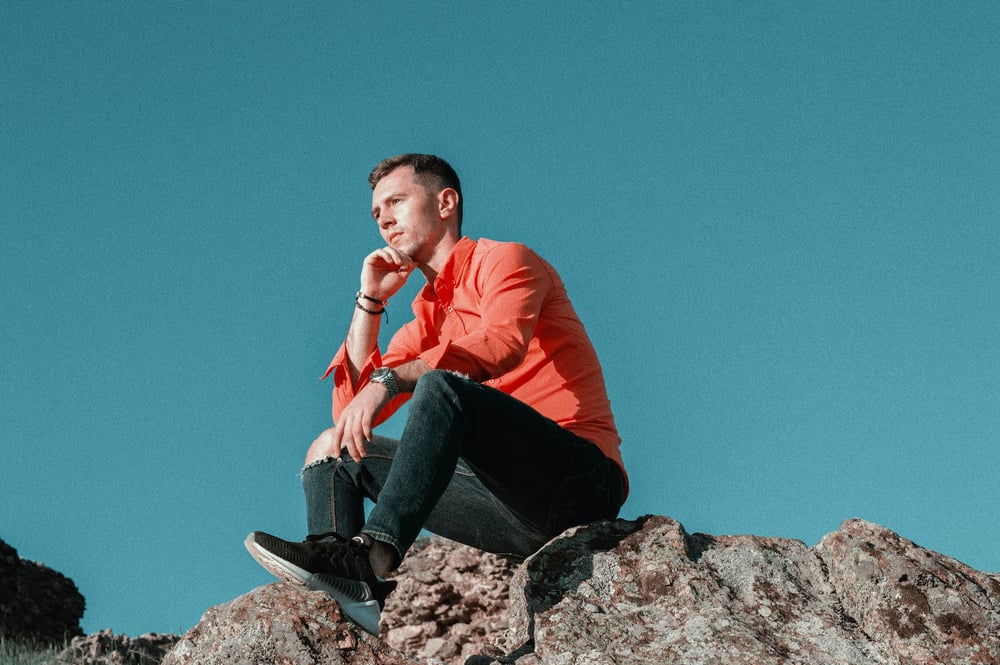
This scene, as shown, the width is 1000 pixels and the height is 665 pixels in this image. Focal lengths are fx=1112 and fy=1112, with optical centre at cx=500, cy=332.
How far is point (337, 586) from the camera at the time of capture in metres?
4.28

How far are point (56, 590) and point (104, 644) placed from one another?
2491 mm

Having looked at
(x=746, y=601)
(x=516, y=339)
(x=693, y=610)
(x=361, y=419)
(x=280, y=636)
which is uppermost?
(x=516, y=339)

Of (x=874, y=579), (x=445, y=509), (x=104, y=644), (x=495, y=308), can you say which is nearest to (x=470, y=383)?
(x=495, y=308)

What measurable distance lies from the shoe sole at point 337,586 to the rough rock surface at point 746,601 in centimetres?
64

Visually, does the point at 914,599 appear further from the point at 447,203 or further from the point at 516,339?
the point at 447,203

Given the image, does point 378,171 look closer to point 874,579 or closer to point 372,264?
point 372,264

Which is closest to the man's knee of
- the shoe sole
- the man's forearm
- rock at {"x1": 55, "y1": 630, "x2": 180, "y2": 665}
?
the shoe sole

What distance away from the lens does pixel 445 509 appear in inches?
207

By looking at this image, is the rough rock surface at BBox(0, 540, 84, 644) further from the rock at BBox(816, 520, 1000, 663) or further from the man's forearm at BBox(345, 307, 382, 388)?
the rock at BBox(816, 520, 1000, 663)

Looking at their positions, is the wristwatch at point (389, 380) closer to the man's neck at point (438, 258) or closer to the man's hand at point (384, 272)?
the man's hand at point (384, 272)

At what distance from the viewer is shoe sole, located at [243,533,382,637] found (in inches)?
165

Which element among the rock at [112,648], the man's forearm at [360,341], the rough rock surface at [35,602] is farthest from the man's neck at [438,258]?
the rough rock surface at [35,602]

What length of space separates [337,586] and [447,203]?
7.97ft

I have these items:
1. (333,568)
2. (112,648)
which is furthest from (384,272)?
(112,648)
